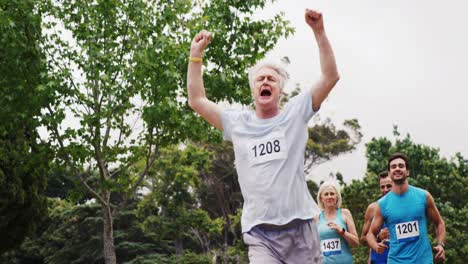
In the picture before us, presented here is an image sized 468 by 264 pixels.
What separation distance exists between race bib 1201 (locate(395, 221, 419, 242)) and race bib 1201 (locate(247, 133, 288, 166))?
10.8 ft

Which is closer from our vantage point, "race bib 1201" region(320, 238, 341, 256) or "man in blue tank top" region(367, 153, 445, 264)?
"man in blue tank top" region(367, 153, 445, 264)

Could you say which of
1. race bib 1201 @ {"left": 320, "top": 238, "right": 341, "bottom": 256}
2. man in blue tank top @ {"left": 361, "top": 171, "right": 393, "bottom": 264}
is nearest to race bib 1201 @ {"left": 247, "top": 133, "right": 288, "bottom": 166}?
race bib 1201 @ {"left": 320, "top": 238, "right": 341, "bottom": 256}

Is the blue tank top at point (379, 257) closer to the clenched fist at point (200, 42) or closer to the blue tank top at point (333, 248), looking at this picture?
the blue tank top at point (333, 248)

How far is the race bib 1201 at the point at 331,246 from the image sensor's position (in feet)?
23.8

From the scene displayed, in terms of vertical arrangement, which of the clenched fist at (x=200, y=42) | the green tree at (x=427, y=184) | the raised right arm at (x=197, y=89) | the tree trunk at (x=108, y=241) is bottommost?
the raised right arm at (x=197, y=89)

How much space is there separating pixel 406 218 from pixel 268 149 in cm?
333

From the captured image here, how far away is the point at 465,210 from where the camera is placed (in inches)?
883

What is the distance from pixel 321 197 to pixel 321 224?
0.31 m

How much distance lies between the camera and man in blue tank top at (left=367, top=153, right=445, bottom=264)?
6.42 m

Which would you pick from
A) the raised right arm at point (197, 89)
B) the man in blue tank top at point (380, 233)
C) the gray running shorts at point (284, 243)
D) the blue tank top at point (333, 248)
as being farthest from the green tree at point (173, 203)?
the gray running shorts at point (284, 243)

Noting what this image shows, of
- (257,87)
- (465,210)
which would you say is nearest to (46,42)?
(257,87)

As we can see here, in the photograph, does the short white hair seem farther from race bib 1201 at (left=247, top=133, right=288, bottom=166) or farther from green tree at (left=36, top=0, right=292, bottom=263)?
green tree at (left=36, top=0, right=292, bottom=263)

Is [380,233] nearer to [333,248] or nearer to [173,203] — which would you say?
[333,248]

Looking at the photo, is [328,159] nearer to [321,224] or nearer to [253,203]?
[321,224]
